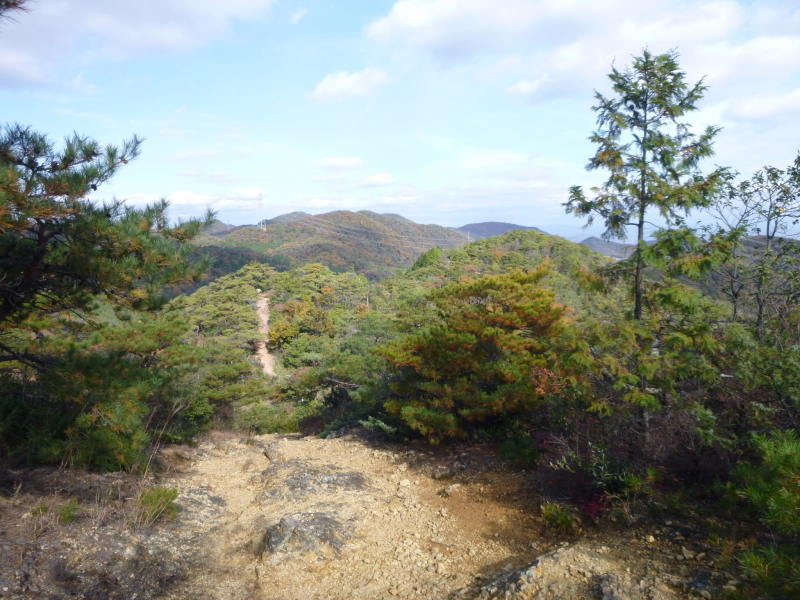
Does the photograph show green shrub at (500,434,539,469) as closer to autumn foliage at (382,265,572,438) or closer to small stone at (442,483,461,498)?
autumn foliage at (382,265,572,438)

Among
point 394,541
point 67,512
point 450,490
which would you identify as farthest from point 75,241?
point 450,490

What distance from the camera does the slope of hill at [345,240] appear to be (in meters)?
76.4

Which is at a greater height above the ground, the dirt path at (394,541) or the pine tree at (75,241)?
the pine tree at (75,241)

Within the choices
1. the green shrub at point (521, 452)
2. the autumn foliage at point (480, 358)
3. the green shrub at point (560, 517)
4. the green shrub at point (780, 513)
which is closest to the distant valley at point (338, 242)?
the autumn foliage at point (480, 358)

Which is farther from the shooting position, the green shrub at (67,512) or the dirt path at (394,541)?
the green shrub at (67,512)

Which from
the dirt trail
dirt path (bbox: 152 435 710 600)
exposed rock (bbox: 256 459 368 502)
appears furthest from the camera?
exposed rock (bbox: 256 459 368 502)

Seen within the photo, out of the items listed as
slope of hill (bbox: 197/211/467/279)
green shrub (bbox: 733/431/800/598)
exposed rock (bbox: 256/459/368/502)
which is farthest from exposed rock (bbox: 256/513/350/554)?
slope of hill (bbox: 197/211/467/279)

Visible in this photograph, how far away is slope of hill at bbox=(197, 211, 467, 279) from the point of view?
251ft

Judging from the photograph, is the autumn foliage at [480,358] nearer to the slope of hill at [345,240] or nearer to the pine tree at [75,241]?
the pine tree at [75,241]

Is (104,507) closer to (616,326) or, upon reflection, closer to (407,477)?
(407,477)

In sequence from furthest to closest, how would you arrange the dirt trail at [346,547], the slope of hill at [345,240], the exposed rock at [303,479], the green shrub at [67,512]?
the slope of hill at [345,240] → the exposed rock at [303,479] → the green shrub at [67,512] → the dirt trail at [346,547]

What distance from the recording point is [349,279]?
44.2 metres

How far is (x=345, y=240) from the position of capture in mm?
90062

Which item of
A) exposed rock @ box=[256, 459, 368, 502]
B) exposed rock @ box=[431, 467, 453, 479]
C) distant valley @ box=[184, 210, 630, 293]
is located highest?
distant valley @ box=[184, 210, 630, 293]
